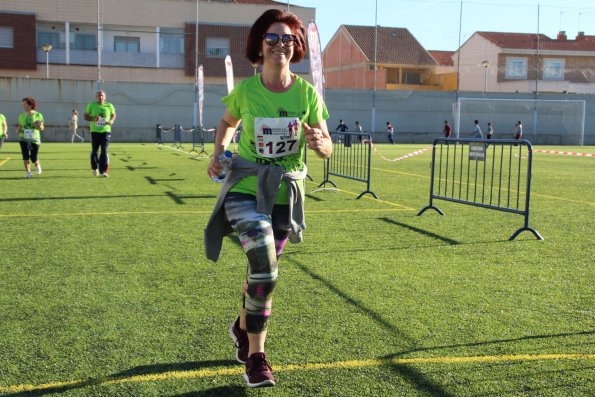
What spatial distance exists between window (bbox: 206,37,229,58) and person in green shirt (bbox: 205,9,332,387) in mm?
43871

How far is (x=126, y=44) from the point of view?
45.6 metres

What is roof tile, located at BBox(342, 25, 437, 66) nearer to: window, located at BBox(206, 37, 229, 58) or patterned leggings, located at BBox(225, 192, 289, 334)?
window, located at BBox(206, 37, 229, 58)

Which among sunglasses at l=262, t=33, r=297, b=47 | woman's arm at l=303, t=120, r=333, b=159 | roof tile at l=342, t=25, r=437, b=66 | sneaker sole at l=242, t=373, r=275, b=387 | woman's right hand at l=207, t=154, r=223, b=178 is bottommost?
sneaker sole at l=242, t=373, r=275, b=387

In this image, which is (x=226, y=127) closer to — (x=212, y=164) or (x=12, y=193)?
(x=212, y=164)

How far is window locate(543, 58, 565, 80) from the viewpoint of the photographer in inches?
2114

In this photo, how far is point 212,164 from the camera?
394 centimetres

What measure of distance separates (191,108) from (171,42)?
554cm

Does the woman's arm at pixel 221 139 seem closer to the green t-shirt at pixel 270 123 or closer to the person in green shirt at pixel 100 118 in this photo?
the green t-shirt at pixel 270 123

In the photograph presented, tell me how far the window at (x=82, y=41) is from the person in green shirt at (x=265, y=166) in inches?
1719

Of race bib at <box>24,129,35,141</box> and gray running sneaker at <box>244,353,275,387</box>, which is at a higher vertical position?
race bib at <box>24,129,35,141</box>

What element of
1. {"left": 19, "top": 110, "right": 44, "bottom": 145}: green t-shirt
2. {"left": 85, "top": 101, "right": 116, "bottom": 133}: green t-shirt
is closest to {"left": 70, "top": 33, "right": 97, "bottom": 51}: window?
{"left": 19, "top": 110, "right": 44, "bottom": 145}: green t-shirt

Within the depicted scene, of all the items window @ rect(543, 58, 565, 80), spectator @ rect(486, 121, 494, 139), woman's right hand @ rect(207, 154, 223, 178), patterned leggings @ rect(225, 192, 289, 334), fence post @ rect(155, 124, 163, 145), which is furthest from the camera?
window @ rect(543, 58, 565, 80)

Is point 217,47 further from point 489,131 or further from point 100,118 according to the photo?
point 100,118

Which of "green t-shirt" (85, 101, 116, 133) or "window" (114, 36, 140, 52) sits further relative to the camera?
"window" (114, 36, 140, 52)
